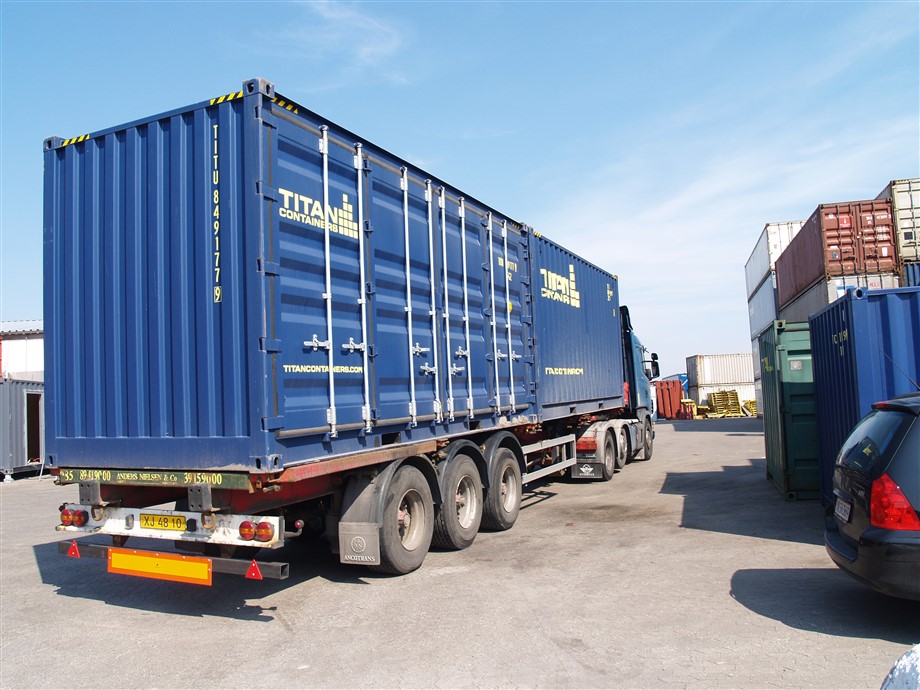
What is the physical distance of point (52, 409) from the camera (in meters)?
5.92

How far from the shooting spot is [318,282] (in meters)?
5.58

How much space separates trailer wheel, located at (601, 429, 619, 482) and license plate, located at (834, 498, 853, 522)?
24.8 feet

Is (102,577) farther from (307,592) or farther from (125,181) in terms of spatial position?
(125,181)

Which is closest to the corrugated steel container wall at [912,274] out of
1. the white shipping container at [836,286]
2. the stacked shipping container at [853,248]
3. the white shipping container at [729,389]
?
the white shipping container at [836,286]

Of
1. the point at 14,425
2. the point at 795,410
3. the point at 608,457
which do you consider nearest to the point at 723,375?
Result: the point at 608,457

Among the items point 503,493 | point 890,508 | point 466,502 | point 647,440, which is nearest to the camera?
point 890,508

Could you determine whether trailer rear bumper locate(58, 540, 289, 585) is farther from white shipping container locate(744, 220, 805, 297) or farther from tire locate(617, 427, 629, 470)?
white shipping container locate(744, 220, 805, 297)

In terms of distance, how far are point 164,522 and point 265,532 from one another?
0.93 m

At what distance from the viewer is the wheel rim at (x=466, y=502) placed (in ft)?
25.2

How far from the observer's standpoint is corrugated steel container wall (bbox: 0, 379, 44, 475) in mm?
18609

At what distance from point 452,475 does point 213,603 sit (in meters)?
2.59

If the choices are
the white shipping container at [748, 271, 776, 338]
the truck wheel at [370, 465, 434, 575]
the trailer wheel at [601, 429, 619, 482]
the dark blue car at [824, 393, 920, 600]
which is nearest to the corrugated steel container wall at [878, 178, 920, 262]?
the white shipping container at [748, 271, 776, 338]

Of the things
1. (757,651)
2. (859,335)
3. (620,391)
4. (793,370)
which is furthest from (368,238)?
(620,391)

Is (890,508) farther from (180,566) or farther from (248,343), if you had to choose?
(180,566)
